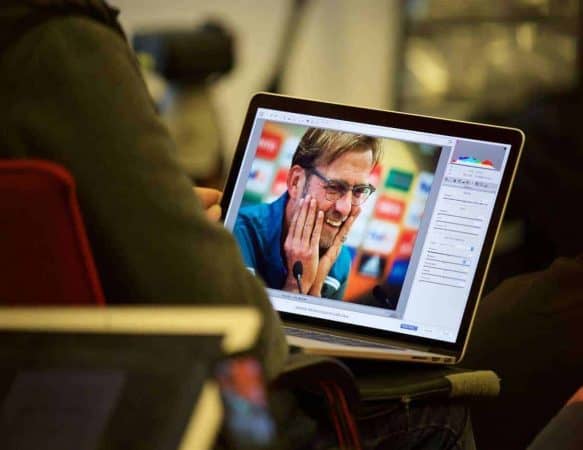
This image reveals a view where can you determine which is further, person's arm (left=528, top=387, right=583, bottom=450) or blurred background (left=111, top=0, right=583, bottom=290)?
blurred background (left=111, top=0, right=583, bottom=290)

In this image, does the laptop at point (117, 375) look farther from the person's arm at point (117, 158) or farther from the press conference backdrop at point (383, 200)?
the press conference backdrop at point (383, 200)

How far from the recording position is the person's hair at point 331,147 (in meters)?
1.33

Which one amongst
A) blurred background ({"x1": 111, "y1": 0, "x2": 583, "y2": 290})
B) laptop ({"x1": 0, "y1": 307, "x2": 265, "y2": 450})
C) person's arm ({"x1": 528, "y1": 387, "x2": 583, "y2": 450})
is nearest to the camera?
laptop ({"x1": 0, "y1": 307, "x2": 265, "y2": 450})

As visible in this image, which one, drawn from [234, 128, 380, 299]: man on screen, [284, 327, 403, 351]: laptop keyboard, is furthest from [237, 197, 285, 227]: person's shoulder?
[284, 327, 403, 351]: laptop keyboard

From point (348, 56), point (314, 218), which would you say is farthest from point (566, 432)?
point (348, 56)

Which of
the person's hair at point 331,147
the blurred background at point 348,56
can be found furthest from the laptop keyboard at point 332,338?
the blurred background at point 348,56

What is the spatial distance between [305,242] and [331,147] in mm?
128

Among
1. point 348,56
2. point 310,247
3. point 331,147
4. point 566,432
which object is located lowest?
point 566,432

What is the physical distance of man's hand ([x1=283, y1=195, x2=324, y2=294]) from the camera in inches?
51.4

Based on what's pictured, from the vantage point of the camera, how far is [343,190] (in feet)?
4.33

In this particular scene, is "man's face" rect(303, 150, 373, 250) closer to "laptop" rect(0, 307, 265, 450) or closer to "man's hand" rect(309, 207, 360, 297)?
"man's hand" rect(309, 207, 360, 297)

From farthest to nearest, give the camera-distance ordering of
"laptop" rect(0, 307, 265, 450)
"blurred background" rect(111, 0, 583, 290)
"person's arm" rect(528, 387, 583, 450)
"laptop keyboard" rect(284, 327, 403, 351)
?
"blurred background" rect(111, 0, 583, 290) → "laptop keyboard" rect(284, 327, 403, 351) → "person's arm" rect(528, 387, 583, 450) → "laptop" rect(0, 307, 265, 450)

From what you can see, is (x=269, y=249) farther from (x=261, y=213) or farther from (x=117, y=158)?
(x=117, y=158)

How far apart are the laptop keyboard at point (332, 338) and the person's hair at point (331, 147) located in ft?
0.69
